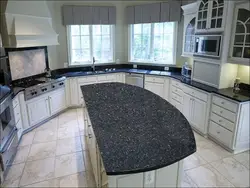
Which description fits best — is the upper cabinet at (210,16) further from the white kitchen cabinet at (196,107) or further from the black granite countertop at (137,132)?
the black granite countertop at (137,132)

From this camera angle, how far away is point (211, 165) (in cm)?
286

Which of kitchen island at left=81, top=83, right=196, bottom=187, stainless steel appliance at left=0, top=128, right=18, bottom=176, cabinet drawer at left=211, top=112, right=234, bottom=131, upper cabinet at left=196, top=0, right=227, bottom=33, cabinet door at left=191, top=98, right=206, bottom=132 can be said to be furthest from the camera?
cabinet door at left=191, top=98, right=206, bottom=132

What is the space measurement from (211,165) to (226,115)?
2.71ft

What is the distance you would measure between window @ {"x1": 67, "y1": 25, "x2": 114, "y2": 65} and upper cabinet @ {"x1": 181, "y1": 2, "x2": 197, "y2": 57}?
214 centimetres

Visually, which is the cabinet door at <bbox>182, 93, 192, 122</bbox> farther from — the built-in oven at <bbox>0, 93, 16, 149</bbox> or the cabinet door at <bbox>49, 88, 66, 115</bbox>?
the built-in oven at <bbox>0, 93, 16, 149</bbox>

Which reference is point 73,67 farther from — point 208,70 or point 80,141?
point 208,70

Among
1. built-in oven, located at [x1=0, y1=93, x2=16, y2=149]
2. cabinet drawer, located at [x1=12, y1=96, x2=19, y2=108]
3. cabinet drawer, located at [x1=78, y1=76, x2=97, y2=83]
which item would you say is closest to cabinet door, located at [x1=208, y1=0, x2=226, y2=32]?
cabinet drawer, located at [x1=78, y1=76, x2=97, y2=83]

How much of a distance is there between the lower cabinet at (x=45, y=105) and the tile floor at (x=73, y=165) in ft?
1.28

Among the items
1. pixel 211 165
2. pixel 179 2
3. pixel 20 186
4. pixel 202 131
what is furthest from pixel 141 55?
pixel 20 186

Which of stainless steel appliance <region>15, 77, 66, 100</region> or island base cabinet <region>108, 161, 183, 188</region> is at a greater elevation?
stainless steel appliance <region>15, 77, 66, 100</region>

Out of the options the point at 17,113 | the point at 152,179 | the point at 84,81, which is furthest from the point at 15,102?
the point at 152,179

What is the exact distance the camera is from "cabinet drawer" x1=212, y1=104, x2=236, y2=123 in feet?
9.81

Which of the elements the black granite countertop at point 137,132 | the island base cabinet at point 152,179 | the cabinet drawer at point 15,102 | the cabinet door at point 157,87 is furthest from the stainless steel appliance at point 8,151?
the cabinet door at point 157,87

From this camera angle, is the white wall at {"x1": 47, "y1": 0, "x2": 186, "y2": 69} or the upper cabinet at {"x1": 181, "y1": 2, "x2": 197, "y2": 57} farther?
the white wall at {"x1": 47, "y1": 0, "x2": 186, "y2": 69}
